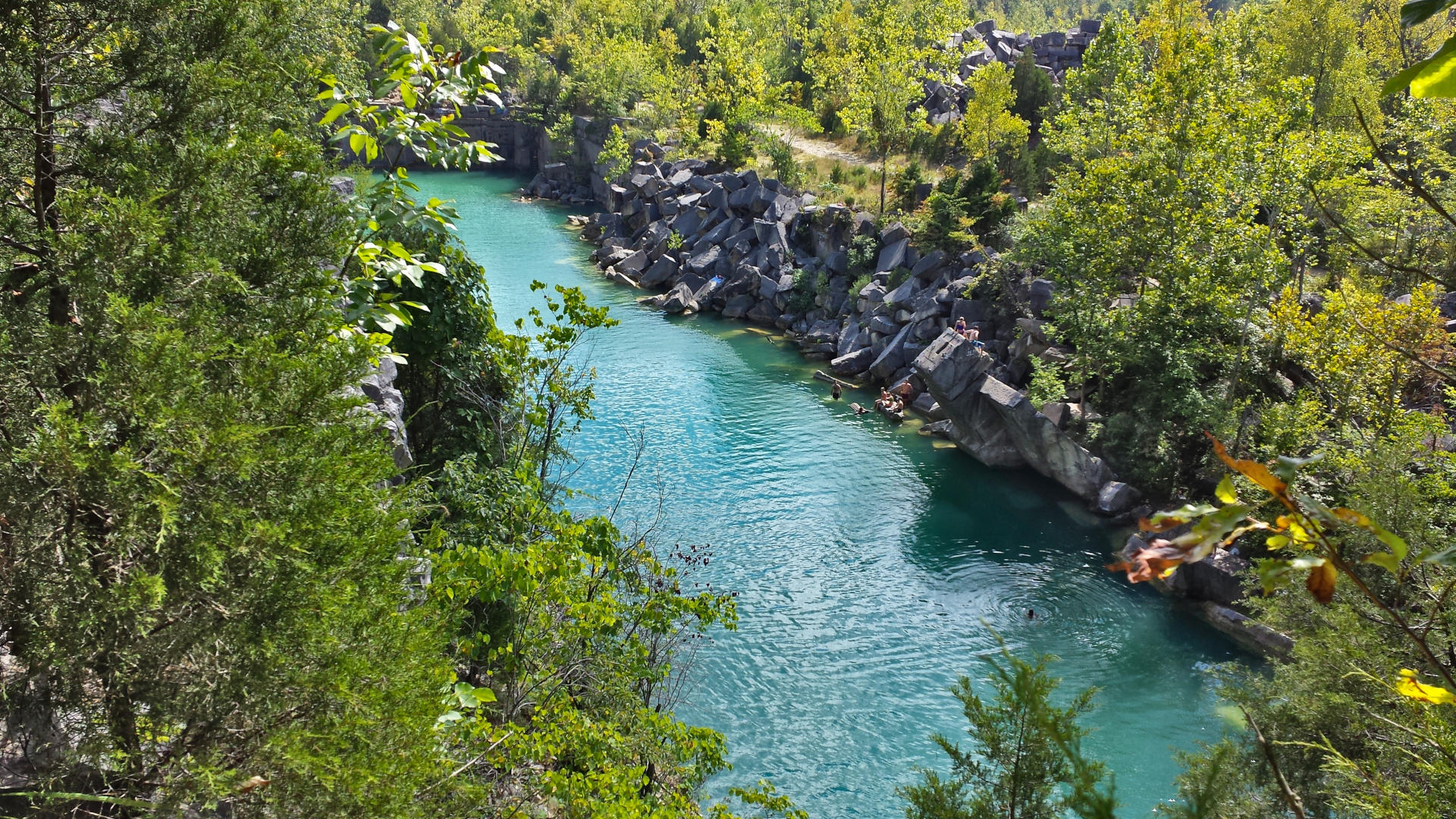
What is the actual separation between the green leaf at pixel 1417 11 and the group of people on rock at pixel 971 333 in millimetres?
22736

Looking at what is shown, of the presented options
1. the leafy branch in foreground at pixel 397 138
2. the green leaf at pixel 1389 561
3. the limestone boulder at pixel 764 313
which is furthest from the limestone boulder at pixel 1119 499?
the green leaf at pixel 1389 561

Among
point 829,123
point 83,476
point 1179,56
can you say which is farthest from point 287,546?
point 829,123

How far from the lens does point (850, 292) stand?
31281 mm

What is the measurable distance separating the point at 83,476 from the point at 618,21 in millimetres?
66133

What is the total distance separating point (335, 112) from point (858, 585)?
15.0 m

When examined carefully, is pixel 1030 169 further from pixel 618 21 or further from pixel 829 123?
pixel 618 21

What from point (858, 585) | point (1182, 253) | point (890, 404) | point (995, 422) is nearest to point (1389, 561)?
point (858, 585)

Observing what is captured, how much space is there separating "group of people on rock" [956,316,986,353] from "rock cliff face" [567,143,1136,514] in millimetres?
204

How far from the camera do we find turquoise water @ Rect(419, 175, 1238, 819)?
13938mm

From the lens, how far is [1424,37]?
3844 cm

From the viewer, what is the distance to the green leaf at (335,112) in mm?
4573

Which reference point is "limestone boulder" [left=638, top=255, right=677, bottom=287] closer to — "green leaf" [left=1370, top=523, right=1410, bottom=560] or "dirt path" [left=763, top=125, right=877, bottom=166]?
"dirt path" [left=763, top=125, right=877, bottom=166]

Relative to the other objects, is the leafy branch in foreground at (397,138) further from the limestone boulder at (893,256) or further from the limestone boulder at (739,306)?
the limestone boulder at (739,306)

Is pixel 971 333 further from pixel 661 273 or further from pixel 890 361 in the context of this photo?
pixel 661 273
